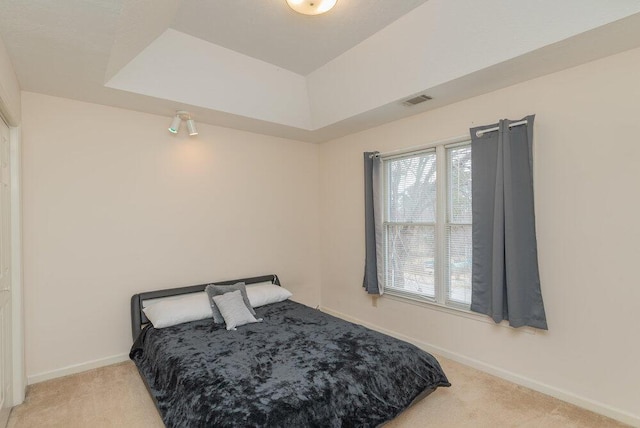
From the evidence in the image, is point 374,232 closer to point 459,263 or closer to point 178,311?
point 459,263

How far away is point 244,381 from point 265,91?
2725mm

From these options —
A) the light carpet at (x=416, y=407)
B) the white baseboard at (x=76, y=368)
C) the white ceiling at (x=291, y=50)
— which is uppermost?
the white ceiling at (x=291, y=50)

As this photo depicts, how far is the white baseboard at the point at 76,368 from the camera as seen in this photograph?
8.82ft

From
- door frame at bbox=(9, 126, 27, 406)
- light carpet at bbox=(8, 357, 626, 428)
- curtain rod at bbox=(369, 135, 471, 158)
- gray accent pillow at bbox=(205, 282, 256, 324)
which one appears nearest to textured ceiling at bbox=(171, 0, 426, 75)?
curtain rod at bbox=(369, 135, 471, 158)

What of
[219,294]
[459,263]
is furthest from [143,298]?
Result: [459,263]

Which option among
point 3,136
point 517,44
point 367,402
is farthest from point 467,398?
point 3,136

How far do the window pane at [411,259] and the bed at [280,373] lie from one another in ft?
3.46

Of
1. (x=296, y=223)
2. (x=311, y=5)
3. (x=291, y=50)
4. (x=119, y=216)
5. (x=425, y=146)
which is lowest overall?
(x=296, y=223)

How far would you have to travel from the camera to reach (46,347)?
275 cm

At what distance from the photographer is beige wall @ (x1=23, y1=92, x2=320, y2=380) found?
2756 mm

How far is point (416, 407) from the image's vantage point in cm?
233

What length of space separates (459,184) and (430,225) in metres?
0.50

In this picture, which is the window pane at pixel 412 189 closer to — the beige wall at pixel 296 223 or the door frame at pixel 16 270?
the beige wall at pixel 296 223

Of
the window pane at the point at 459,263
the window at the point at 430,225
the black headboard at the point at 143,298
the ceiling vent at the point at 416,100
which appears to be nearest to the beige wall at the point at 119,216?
the black headboard at the point at 143,298
